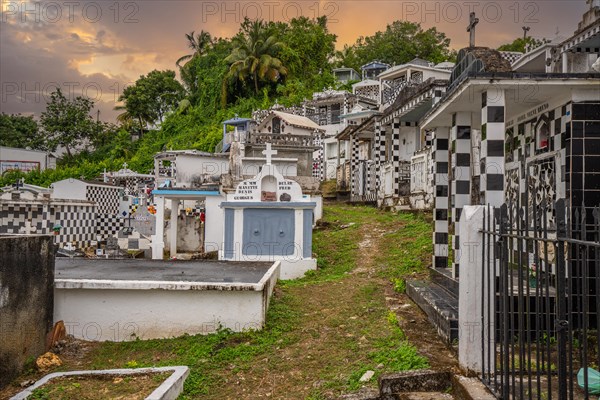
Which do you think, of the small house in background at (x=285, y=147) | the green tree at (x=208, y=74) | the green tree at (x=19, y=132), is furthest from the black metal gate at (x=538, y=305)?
the green tree at (x=19, y=132)

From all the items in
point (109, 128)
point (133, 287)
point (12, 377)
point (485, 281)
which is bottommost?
point (12, 377)

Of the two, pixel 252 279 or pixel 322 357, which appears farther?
pixel 252 279

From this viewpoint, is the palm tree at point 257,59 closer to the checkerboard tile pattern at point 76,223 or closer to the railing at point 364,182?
the railing at point 364,182

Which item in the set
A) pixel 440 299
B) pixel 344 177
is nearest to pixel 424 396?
pixel 440 299

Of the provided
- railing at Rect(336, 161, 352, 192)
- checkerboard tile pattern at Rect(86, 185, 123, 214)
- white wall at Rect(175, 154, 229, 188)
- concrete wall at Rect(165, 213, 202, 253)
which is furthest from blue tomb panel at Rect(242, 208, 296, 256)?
railing at Rect(336, 161, 352, 192)

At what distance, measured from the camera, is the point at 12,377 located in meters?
5.95

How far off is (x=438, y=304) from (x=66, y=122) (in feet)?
159

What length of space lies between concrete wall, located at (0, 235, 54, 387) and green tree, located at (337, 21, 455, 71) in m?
45.6

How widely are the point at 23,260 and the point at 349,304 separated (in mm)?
5272

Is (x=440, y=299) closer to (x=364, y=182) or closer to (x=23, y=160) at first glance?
(x=364, y=182)

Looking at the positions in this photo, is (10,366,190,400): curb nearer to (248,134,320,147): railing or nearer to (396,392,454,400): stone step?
(396,392,454,400): stone step

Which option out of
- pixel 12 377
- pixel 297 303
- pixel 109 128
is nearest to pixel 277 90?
pixel 109 128

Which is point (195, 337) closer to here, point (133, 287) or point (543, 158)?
point (133, 287)

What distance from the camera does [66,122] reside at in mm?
48062
